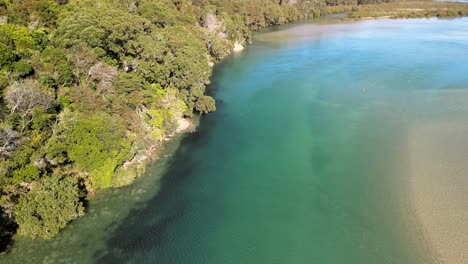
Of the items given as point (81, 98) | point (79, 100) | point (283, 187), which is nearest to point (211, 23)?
point (81, 98)

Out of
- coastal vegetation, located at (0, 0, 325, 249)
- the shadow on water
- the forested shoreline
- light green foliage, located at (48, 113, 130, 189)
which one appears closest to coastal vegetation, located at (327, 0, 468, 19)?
the forested shoreline

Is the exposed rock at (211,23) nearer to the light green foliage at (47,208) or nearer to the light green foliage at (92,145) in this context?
the light green foliage at (92,145)

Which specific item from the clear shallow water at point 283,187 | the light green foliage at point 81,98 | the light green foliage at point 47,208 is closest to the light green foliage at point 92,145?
the light green foliage at point 81,98

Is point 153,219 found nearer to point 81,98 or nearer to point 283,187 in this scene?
point 283,187

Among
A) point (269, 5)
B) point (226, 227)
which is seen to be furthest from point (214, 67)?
point (269, 5)

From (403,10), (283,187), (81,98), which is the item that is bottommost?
(283,187)

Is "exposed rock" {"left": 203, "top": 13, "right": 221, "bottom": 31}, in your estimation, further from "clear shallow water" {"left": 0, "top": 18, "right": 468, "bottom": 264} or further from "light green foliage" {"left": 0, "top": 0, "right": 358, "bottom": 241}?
"light green foliage" {"left": 0, "top": 0, "right": 358, "bottom": 241}
